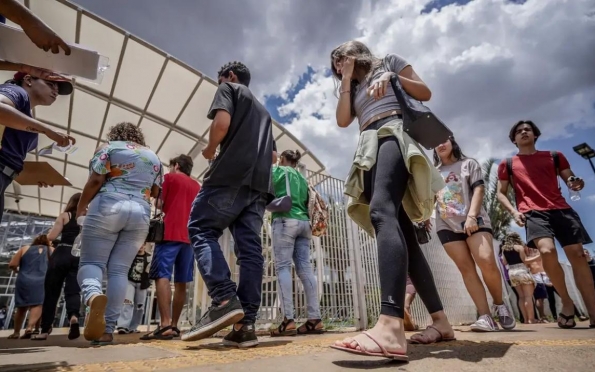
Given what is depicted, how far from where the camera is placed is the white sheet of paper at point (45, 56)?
163 cm

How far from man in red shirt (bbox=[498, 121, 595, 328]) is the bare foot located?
240cm

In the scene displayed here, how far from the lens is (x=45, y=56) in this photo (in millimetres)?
1732

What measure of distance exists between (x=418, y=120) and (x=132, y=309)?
519 cm

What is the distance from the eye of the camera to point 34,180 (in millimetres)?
3455

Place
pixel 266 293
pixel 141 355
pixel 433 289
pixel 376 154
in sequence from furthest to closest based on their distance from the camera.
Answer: pixel 266 293
pixel 433 289
pixel 376 154
pixel 141 355

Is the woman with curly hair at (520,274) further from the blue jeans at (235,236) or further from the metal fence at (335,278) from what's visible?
the blue jeans at (235,236)

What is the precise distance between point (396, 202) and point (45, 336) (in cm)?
409

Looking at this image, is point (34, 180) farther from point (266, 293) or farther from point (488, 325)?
point (488, 325)

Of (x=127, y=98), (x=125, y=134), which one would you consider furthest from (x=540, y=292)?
(x=127, y=98)

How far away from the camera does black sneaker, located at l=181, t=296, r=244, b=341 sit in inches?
69.2

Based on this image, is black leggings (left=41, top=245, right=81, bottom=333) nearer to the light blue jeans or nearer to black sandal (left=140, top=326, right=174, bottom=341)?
black sandal (left=140, top=326, right=174, bottom=341)

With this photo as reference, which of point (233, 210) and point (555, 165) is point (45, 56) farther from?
point (555, 165)

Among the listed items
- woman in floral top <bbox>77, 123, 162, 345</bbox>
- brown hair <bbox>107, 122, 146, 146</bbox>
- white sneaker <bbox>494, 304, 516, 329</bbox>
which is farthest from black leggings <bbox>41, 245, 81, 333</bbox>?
white sneaker <bbox>494, 304, 516, 329</bbox>

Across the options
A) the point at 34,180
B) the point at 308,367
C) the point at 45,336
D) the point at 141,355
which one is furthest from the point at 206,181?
Result: the point at 45,336
